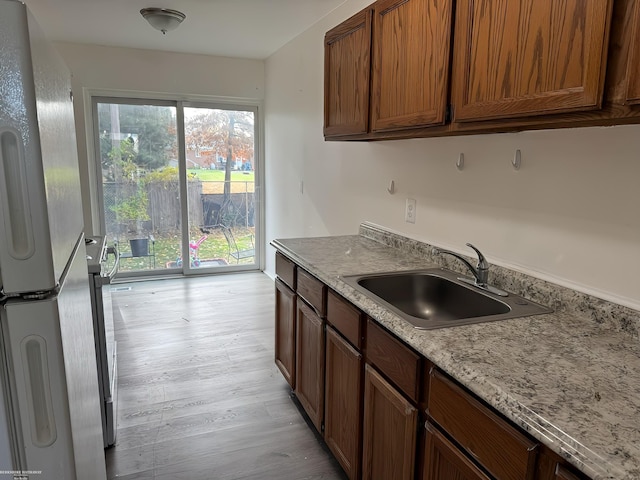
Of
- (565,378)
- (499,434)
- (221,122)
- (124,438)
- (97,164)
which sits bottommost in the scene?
(124,438)

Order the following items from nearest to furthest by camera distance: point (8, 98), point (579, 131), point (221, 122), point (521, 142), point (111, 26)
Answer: point (8, 98) < point (579, 131) < point (521, 142) < point (111, 26) < point (221, 122)

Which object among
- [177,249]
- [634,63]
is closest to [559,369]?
[634,63]

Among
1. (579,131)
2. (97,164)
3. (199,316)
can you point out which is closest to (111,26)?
(97,164)

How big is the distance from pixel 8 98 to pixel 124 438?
2.00 metres

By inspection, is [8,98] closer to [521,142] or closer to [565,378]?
[565,378]

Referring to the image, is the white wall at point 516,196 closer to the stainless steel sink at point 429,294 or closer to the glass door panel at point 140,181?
the stainless steel sink at point 429,294

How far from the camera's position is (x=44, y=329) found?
3.21 feet

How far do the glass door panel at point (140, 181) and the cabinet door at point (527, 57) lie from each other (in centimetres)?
426

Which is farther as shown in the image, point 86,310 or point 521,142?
point 521,142

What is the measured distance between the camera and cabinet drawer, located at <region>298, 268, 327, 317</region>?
6.75 feet

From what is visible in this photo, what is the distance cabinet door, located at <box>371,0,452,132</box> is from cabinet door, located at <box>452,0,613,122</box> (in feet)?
0.28

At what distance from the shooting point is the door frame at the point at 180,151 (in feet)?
15.7

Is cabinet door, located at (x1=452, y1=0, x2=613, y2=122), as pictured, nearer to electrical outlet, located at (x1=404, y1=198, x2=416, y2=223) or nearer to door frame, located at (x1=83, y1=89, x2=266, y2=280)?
electrical outlet, located at (x1=404, y1=198, x2=416, y2=223)

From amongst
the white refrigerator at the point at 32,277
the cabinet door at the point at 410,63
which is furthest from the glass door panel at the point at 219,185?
the white refrigerator at the point at 32,277
